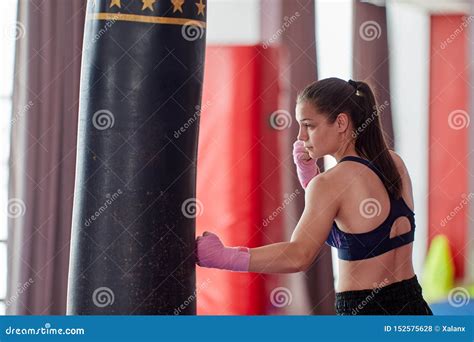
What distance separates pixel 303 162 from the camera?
230 centimetres

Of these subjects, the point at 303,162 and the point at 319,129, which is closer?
the point at 319,129

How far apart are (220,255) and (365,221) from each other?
353mm

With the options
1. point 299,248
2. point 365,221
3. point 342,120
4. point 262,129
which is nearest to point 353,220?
point 365,221

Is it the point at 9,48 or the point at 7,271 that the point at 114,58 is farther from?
the point at 7,271

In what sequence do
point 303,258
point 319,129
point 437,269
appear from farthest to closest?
point 437,269
point 319,129
point 303,258

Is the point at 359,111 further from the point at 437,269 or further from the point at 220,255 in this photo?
the point at 437,269

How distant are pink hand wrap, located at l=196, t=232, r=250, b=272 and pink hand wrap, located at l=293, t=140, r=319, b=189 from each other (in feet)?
1.05

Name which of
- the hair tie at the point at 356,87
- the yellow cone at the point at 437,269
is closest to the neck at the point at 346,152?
the hair tie at the point at 356,87

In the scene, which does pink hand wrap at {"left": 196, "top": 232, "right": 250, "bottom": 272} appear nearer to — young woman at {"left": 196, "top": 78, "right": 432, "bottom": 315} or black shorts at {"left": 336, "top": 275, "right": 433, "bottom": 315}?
young woman at {"left": 196, "top": 78, "right": 432, "bottom": 315}

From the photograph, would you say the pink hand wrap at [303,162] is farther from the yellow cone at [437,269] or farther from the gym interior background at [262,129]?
the yellow cone at [437,269]

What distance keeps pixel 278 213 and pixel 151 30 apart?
140 cm

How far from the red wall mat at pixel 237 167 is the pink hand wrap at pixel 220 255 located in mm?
1147

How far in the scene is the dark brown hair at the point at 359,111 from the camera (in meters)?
2.09
